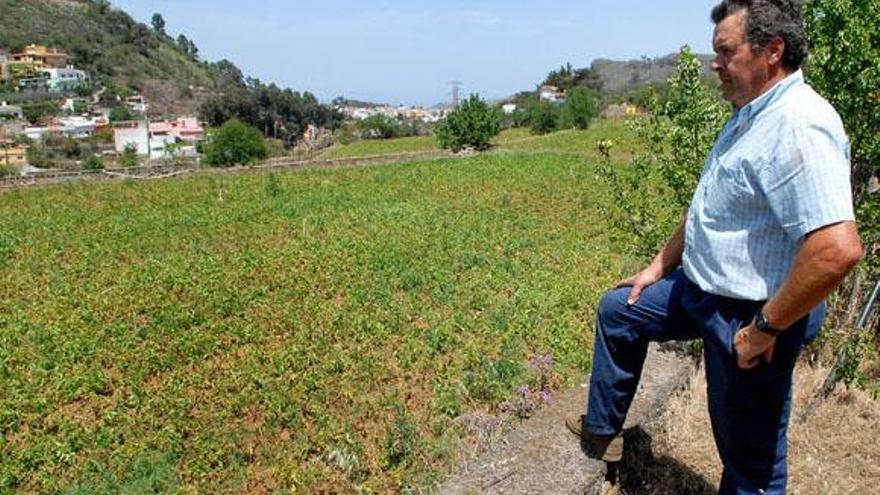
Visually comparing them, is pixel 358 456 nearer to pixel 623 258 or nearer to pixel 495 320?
pixel 495 320

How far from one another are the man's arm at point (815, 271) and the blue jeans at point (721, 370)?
0.22 m

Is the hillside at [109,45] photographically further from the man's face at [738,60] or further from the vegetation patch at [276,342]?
the man's face at [738,60]

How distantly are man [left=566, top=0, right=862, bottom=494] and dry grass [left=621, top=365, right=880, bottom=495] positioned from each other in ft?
2.36

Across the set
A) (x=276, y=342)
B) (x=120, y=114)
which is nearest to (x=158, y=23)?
(x=120, y=114)

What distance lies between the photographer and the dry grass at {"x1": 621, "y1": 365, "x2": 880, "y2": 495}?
3010 mm

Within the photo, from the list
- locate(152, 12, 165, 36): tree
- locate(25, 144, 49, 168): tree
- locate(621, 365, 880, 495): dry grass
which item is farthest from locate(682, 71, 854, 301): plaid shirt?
locate(152, 12, 165, 36): tree

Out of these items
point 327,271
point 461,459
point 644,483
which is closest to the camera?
point 644,483

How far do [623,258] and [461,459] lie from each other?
474 centimetres

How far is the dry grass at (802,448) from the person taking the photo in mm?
3010

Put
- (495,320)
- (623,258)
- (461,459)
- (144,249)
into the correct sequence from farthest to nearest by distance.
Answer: (144,249)
(623,258)
(495,320)
(461,459)

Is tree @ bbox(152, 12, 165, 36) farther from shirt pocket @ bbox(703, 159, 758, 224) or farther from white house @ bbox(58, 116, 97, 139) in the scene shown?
shirt pocket @ bbox(703, 159, 758, 224)

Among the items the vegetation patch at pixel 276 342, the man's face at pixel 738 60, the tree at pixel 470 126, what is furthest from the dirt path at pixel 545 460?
the tree at pixel 470 126

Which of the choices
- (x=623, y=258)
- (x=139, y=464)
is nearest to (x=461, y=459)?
(x=139, y=464)

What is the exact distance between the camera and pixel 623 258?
7.38 metres
